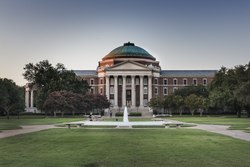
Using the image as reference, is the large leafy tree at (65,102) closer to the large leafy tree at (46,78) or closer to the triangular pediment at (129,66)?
the large leafy tree at (46,78)

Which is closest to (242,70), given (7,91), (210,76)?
(7,91)

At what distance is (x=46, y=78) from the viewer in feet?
370

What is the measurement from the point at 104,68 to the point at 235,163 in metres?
139

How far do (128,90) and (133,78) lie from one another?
5.40 meters

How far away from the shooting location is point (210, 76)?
15962cm

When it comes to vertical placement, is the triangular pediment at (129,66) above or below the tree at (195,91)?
above

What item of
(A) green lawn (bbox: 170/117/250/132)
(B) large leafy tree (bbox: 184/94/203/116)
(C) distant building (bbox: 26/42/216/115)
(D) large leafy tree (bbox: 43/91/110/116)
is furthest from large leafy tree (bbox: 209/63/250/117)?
(C) distant building (bbox: 26/42/216/115)

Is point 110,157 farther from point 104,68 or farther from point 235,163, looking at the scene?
point 104,68

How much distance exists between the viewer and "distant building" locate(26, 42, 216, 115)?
151 m

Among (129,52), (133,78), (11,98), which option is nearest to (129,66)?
(133,78)

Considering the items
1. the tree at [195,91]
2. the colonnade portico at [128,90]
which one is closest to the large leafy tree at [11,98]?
the colonnade portico at [128,90]

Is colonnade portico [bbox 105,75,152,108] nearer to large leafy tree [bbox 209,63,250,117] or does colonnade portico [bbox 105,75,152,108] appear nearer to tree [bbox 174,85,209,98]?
tree [bbox 174,85,209,98]

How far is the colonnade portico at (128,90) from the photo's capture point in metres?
151

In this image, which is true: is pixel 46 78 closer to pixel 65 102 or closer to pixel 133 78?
pixel 65 102
